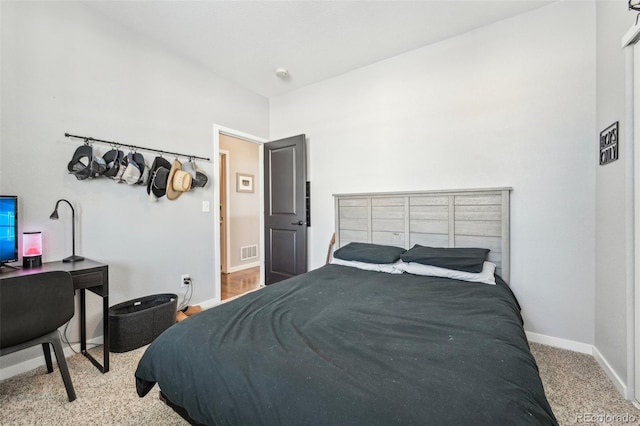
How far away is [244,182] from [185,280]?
260 cm

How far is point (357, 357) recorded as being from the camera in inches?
41.2

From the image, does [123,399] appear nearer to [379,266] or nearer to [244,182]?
[379,266]

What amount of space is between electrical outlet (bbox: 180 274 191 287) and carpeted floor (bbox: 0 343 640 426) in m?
1.00

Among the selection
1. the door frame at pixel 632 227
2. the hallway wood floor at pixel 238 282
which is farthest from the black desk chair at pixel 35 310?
the door frame at pixel 632 227

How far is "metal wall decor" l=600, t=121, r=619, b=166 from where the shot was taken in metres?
1.75

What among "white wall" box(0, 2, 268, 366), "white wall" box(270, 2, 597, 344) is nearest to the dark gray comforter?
"white wall" box(270, 2, 597, 344)

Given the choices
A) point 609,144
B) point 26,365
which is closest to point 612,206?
point 609,144

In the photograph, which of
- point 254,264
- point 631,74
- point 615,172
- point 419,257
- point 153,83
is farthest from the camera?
point 254,264

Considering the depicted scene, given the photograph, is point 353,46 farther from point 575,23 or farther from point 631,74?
point 631,74

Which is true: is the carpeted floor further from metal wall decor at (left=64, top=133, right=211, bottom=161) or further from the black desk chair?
metal wall decor at (left=64, top=133, right=211, bottom=161)

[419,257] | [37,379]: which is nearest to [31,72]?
[37,379]

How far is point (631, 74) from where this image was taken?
1600 mm

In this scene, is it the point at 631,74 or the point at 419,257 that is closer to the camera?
the point at 631,74

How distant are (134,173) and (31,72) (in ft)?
3.02
